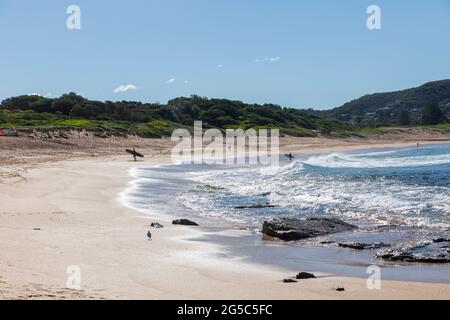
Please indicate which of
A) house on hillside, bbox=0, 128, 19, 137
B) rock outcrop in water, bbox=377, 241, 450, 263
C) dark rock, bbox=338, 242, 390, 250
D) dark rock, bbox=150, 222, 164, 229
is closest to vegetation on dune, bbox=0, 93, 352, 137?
house on hillside, bbox=0, 128, 19, 137

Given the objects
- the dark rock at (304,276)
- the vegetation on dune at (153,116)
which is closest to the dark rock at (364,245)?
the dark rock at (304,276)

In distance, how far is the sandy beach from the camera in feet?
19.4

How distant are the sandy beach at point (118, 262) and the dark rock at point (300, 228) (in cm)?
89

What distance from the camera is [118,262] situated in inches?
297

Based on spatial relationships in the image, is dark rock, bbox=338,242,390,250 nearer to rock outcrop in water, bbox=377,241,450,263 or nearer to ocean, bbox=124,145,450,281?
ocean, bbox=124,145,450,281

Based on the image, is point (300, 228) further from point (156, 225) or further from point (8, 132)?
point (8, 132)

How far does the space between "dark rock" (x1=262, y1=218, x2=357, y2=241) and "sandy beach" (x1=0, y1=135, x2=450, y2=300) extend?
890 millimetres

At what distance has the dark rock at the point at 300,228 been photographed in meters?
10.3

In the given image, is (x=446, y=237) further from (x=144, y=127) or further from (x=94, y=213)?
(x=144, y=127)

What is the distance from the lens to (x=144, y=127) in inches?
2037

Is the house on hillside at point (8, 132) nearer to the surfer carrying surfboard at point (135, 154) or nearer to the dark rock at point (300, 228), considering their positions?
the surfer carrying surfboard at point (135, 154)

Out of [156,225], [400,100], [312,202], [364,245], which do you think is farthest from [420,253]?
[400,100]

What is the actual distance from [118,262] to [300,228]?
13.4 feet
